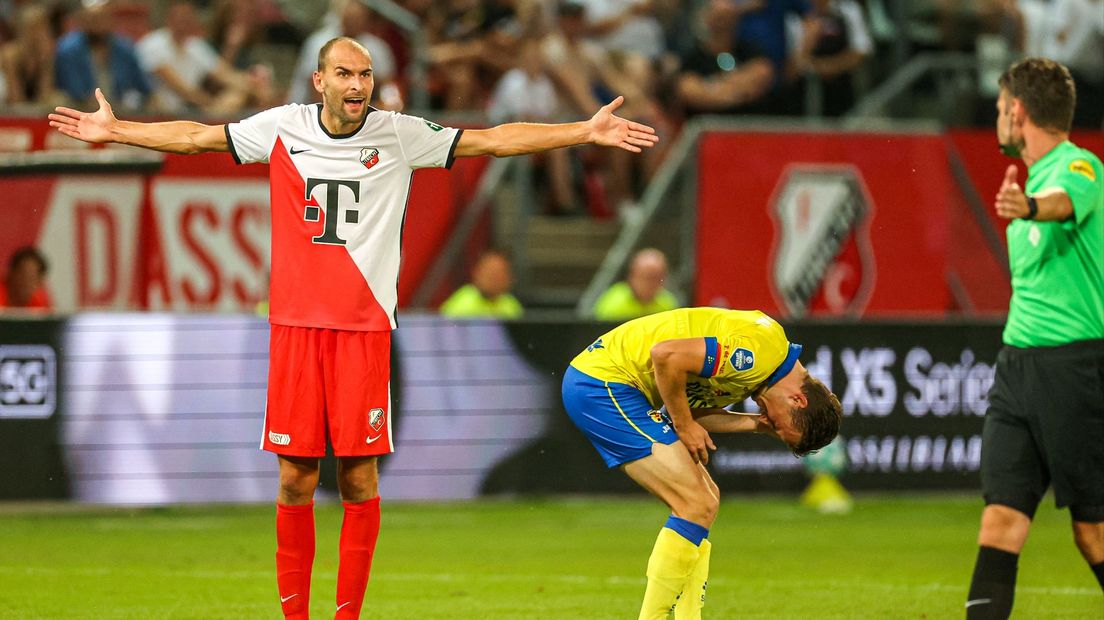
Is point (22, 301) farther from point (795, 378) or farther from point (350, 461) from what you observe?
point (795, 378)

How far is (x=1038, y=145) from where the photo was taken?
6.58m

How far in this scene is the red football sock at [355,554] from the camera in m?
7.01

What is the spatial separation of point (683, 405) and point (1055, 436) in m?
1.48

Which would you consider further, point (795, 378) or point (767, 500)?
point (767, 500)

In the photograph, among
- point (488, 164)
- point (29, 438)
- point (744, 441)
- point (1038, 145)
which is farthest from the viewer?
point (488, 164)

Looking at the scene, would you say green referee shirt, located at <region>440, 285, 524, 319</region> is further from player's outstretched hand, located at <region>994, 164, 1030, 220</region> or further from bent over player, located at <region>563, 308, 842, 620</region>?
player's outstretched hand, located at <region>994, 164, 1030, 220</region>

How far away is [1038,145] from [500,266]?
25.1 feet

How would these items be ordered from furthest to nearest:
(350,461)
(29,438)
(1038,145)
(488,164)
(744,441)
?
(488,164) < (744,441) < (29,438) < (350,461) < (1038,145)

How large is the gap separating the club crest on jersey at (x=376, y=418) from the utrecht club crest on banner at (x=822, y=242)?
28.9ft

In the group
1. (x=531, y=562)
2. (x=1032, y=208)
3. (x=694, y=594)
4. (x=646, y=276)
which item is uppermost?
(x=1032, y=208)

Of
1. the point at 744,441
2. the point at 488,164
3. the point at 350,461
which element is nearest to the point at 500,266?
the point at 488,164

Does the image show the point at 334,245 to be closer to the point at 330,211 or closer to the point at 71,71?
the point at 330,211

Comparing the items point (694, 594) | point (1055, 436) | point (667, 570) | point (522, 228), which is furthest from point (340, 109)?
point (522, 228)

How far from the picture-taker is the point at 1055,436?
21.1 ft
